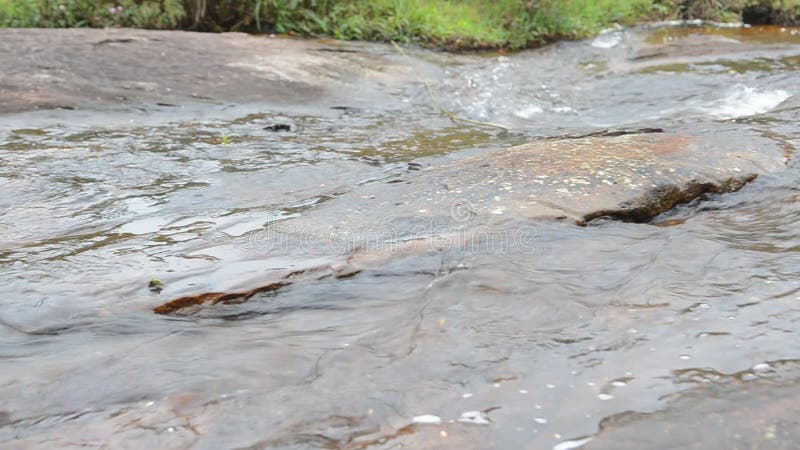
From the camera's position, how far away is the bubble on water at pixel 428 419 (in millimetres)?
1702

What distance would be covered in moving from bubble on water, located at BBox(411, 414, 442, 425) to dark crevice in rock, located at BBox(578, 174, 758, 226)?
1.48 meters

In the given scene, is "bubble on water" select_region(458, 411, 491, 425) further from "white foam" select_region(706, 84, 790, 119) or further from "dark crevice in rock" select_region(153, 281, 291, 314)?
"white foam" select_region(706, 84, 790, 119)

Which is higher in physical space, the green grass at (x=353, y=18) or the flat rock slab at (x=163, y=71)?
the green grass at (x=353, y=18)

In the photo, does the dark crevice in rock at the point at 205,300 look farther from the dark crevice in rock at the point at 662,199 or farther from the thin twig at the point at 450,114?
the thin twig at the point at 450,114

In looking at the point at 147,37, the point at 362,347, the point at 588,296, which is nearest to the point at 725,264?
the point at 588,296

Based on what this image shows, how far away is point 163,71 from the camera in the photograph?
6.37 m

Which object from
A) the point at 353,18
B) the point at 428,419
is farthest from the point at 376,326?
the point at 353,18

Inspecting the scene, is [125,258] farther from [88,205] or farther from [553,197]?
[553,197]

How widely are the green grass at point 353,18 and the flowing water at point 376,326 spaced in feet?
15.4

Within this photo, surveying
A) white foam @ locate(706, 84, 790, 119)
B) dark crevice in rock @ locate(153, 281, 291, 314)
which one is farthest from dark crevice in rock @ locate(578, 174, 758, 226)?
white foam @ locate(706, 84, 790, 119)

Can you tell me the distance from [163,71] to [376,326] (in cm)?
488

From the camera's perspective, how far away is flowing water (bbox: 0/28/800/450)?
1.71 metres

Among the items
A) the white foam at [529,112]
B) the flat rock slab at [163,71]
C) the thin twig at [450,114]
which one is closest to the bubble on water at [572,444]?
the thin twig at [450,114]

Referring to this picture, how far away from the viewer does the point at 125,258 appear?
271 cm
